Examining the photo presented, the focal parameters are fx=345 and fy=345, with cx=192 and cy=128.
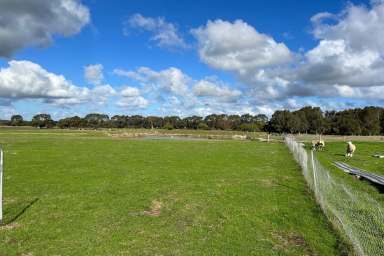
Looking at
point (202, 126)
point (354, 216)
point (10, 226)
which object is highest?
point (202, 126)

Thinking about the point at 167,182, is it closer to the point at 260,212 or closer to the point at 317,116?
the point at 260,212

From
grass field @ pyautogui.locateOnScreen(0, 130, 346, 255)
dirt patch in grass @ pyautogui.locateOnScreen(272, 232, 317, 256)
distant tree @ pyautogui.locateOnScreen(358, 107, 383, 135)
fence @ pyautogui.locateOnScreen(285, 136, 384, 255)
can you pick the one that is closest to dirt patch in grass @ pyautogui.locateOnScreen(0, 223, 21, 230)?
grass field @ pyautogui.locateOnScreen(0, 130, 346, 255)

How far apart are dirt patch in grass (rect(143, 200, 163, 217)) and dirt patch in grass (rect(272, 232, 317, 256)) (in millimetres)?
3829

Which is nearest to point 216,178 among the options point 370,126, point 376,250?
point 376,250

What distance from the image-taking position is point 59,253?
7496 millimetres

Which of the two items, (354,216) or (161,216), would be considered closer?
(354,216)

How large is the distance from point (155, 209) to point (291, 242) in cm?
473

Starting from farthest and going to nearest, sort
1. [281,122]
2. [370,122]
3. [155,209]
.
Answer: [281,122] → [370,122] → [155,209]

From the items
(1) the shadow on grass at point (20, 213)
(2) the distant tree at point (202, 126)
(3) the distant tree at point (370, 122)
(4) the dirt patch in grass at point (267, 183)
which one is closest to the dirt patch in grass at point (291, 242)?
(4) the dirt patch in grass at point (267, 183)

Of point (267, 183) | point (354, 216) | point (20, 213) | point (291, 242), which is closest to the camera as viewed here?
point (291, 242)

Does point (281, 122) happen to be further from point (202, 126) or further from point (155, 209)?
point (155, 209)

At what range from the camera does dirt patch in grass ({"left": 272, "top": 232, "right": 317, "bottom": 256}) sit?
7918 millimetres

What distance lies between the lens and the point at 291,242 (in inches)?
330

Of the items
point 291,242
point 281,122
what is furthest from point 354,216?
point 281,122
